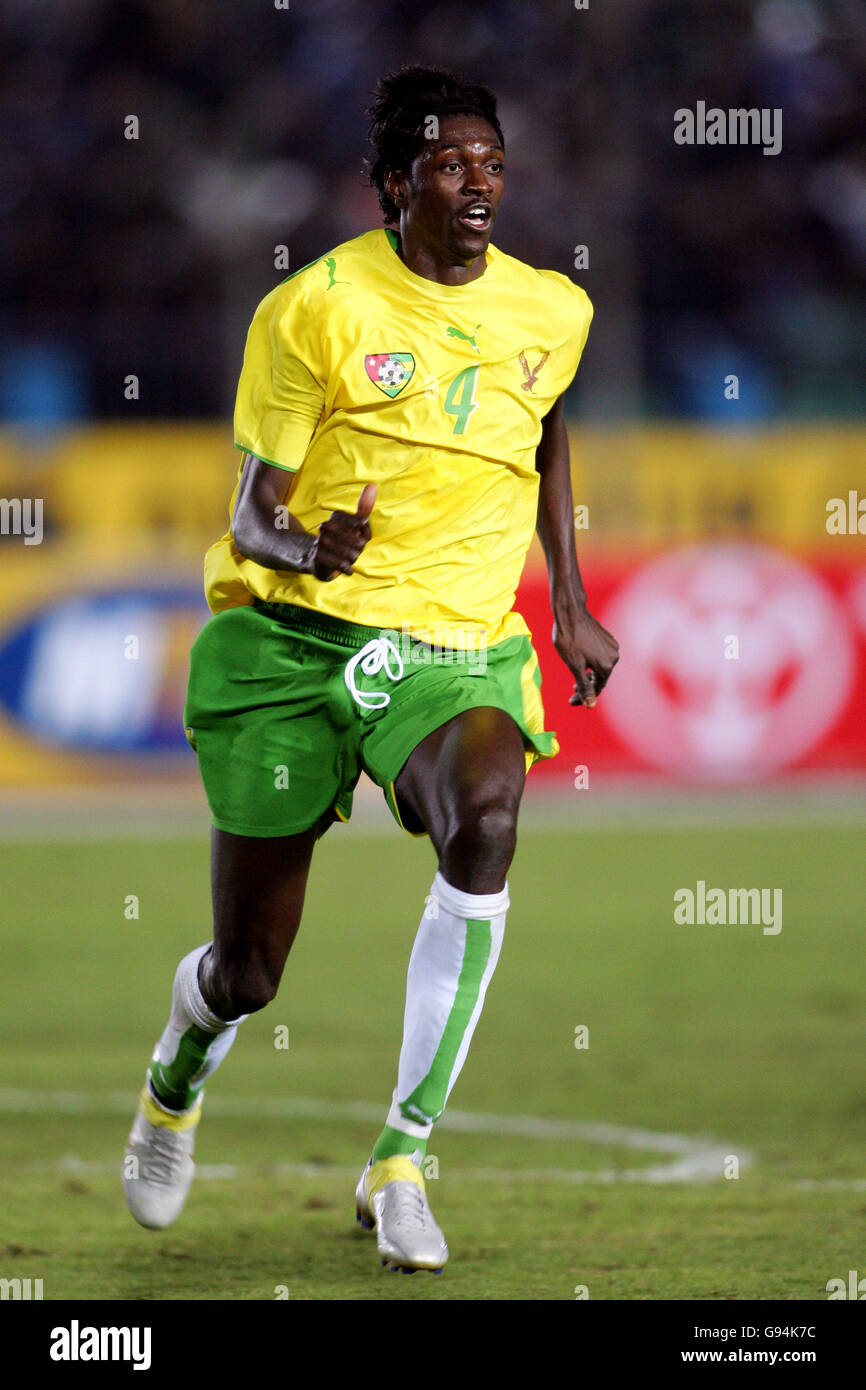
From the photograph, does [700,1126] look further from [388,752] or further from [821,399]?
[821,399]

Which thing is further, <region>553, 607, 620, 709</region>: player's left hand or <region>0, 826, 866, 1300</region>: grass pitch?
<region>553, 607, 620, 709</region>: player's left hand

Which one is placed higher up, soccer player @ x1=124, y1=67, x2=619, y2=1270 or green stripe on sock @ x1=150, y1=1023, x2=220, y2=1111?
soccer player @ x1=124, y1=67, x2=619, y2=1270

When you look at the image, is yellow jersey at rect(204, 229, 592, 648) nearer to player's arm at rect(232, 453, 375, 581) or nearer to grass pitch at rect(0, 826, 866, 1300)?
player's arm at rect(232, 453, 375, 581)

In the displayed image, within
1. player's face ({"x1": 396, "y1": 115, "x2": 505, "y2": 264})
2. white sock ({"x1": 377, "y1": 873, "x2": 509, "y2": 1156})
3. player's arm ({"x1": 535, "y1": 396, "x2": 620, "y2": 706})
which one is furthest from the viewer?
player's arm ({"x1": 535, "y1": 396, "x2": 620, "y2": 706})

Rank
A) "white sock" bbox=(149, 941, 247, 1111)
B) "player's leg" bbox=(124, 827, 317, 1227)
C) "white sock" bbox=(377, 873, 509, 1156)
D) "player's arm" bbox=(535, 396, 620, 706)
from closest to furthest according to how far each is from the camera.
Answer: "white sock" bbox=(377, 873, 509, 1156), "player's leg" bbox=(124, 827, 317, 1227), "player's arm" bbox=(535, 396, 620, 706), "white sock" bbox=(149, 941, 247, 1111)

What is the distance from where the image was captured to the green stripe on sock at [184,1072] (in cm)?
522

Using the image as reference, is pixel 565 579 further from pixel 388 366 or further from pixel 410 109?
pixel 410 109

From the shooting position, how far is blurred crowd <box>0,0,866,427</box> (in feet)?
60.1

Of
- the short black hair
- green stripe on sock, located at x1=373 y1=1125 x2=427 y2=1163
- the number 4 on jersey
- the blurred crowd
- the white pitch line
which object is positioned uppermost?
the blurred crowd

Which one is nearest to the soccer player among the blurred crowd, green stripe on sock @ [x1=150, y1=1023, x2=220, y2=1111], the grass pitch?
green stripe on sock @ [x1=150, y1=1023, x2=220, y2=1111]

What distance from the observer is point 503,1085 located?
7.02m

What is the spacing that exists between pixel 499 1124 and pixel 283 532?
8.65ft

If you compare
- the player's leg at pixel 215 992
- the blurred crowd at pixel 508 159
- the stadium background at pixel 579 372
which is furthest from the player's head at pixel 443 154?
the blurred crowd at pixel 508 159
